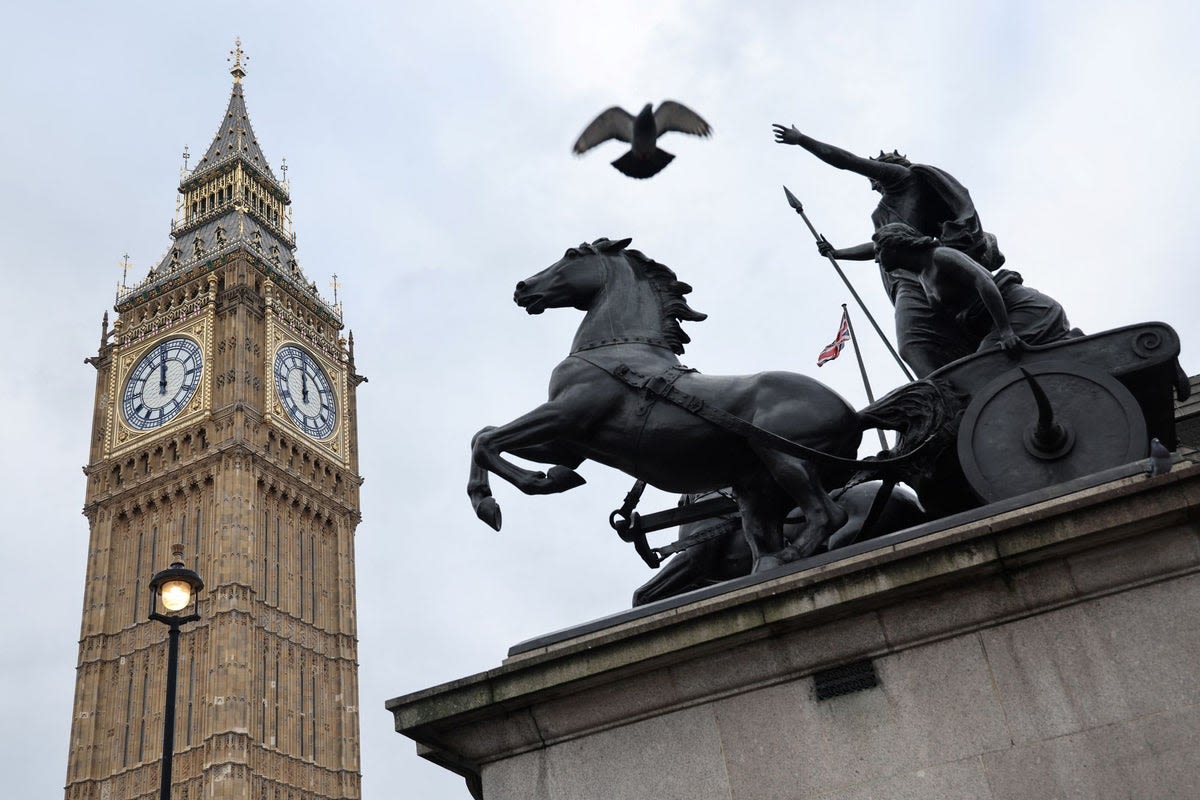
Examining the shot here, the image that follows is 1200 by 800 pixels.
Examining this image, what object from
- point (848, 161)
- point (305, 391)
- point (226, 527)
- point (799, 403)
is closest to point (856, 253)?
point (848, 161)

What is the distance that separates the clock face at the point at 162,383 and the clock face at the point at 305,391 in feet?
12.7

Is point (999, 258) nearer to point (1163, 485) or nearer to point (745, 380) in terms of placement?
point (745, 380)

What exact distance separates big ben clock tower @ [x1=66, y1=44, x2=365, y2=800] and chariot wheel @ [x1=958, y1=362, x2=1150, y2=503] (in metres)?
49.9

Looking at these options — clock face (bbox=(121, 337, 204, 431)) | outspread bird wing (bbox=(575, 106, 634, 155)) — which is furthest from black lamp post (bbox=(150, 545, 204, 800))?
clock face (bbox=(121, 337, 204, 431))

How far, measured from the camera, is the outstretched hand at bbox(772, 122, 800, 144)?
845cm

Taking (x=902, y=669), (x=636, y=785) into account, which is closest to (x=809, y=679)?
(x=902, y=669)

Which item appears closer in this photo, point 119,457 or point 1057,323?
point 1057,323

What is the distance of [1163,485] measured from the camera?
5.11 metres

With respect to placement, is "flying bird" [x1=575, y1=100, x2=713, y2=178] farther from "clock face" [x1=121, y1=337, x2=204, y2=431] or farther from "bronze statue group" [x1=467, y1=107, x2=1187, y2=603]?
"clock face" [x1=121, y1=337, x2=204, y2=431]

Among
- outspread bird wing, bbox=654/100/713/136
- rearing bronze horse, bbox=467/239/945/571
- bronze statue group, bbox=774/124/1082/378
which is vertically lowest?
rearing bronze horse, bbox=467/239/945/571

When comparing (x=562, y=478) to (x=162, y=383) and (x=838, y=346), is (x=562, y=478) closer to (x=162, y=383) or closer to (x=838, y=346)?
(x=838, y=346)

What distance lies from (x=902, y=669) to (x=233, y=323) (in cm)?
5898

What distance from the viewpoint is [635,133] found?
7.66 m

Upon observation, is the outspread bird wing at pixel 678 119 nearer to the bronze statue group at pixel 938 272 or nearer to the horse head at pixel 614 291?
the horse head at pixel 614 291
